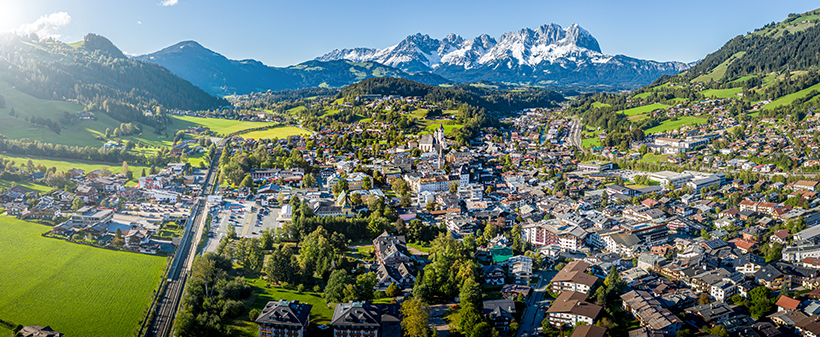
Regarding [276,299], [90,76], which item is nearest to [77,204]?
[276,299]

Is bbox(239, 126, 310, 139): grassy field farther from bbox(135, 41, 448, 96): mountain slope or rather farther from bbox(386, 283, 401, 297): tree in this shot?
bbox(135, 41, 448, 96): mountain slope

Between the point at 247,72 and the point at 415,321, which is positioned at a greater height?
the point at 247,72

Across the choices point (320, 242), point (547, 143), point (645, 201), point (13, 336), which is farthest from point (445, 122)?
point (13, 336)

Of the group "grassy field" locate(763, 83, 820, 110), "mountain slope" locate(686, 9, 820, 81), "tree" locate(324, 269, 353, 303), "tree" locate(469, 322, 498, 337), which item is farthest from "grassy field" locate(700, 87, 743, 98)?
"tree" locate(324, 269, 353, 303)

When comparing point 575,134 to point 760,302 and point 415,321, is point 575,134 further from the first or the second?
point 415,321

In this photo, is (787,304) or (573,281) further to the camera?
(573,281)

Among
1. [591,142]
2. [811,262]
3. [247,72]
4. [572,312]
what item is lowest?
[811,262]
